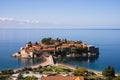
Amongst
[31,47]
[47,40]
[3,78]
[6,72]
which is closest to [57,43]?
[47,40]

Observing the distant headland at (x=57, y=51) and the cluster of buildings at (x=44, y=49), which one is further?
the distant headland at (x=57, y=51)

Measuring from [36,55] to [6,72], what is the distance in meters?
21.2

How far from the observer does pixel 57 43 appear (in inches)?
2147

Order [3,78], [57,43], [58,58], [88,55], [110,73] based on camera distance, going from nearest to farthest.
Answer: [3,78] < [110,73] < [58,58] < [88,55] < [57,43]

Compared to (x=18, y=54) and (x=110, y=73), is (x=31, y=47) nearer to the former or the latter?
(x=18, y=54)

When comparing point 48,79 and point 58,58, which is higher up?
point 48,79

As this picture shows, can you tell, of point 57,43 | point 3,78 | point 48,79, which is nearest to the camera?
point 48,79

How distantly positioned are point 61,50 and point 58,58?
2877 mm

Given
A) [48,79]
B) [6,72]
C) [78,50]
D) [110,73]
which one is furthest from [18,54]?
[48,79]

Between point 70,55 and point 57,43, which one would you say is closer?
point 70,55

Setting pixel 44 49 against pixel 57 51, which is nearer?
pixel 44 49

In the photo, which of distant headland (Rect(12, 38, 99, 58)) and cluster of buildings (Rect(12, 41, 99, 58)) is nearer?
cluster of buildings (Rect(12, 41, 99, 58))

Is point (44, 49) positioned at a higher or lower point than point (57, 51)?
higher

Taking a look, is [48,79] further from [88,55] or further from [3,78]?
[88,55]
